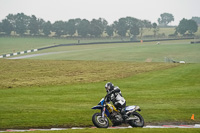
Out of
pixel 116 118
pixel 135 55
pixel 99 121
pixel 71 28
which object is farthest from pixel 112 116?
pixel 71 28

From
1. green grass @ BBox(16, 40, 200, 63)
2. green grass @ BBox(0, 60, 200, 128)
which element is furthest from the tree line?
green grass @ BBox(0, 60, 200, 128)

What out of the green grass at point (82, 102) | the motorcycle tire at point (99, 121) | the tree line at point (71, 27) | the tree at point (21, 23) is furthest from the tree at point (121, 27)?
the motorcycle tire at point (99, 121)

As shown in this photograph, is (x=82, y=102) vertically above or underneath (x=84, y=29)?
underneath

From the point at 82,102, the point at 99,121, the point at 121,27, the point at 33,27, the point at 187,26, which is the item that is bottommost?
the point at 82,102

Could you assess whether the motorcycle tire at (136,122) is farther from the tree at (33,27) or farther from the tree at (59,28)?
the tree at (59,28)

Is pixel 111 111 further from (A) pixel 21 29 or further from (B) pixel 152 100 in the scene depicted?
(A) pixel 21 29

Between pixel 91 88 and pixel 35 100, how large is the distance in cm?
706

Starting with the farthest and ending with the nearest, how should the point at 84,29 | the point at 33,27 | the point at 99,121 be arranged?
1. the point at 84,29
2. the point at 33,27
3. the point at 99,121

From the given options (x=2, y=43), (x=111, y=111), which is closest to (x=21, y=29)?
(x=2, y=43)

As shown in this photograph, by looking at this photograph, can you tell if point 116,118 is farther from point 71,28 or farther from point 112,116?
point 71,28

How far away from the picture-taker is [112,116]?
14477 mm

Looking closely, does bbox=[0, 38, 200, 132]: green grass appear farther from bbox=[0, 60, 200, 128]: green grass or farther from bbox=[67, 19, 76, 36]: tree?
bbox=[67, 19, 76, 36]: tree

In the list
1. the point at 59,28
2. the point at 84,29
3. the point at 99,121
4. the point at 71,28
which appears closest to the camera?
the point at 99,121

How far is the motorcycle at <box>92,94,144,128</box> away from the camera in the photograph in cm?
1419
